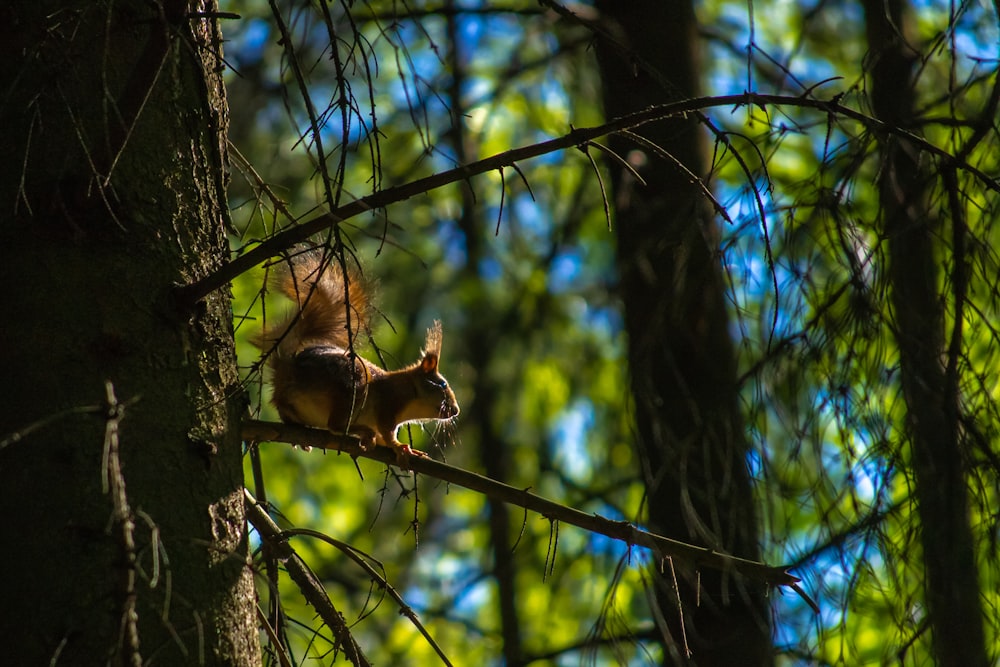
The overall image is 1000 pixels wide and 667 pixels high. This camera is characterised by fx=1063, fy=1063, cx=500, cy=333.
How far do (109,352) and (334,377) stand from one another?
1369 mm

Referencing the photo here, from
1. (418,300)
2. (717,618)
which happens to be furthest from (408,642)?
(717,618)

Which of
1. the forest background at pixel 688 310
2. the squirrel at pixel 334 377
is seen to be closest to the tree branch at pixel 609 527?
the forest background at pixel 688 310

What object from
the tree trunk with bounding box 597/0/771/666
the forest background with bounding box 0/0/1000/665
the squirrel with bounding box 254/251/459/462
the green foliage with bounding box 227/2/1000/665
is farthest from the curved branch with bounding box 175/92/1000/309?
the squirrel with bounding box 254/251/459/462

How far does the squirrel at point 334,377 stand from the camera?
2654 millimetres

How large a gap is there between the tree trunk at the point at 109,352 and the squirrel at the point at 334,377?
88 centimetres

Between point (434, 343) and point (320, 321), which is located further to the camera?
point (434, 343)

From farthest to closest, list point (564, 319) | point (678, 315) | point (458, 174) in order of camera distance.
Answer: point (564, 319) → point (678, 315) → point (458, 174)

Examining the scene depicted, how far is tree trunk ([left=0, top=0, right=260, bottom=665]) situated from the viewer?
1202 mm

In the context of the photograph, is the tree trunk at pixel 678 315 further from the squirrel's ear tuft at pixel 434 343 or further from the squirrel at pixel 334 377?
the squirrel's ear tuft at pixel 434 343

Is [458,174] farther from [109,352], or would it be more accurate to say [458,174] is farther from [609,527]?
[609,527]

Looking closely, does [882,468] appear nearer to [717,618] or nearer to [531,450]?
[717,618]

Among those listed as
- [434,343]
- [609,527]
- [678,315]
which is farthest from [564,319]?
[609,527]

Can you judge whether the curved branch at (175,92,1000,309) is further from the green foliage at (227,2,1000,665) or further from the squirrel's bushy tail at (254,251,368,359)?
the squirrel's bushy tail at (254,251,368,359)

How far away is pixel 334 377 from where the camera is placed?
8.81 feet
